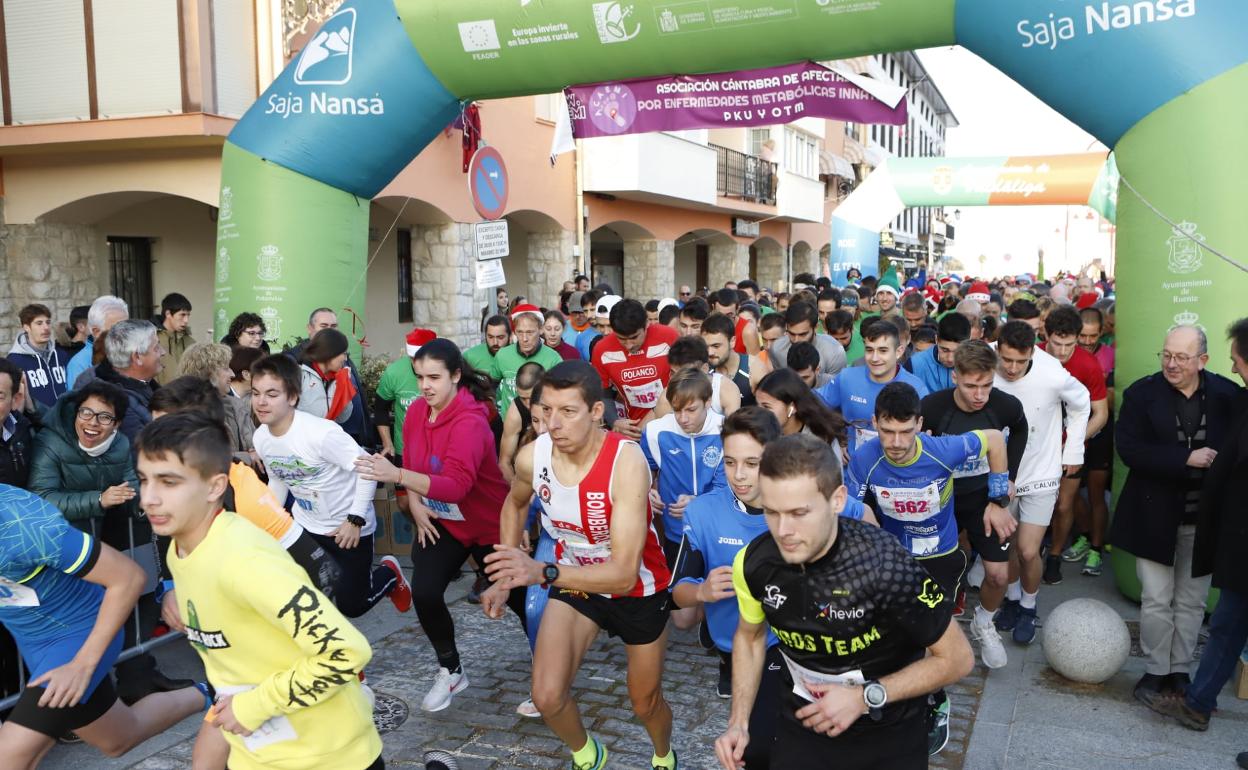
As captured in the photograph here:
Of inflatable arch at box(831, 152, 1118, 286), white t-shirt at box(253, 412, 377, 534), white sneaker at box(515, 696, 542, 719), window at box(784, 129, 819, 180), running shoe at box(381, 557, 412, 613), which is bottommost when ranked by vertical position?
white sneaker at box(515, 696, 542, 719)

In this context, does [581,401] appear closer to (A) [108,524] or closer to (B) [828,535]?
(B) [828,535]

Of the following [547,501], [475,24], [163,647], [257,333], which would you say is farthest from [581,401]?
[475,24]

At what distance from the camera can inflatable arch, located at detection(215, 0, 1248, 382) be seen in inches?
224

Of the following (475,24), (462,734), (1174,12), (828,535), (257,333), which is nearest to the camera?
(828,535)

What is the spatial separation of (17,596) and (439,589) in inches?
75.5

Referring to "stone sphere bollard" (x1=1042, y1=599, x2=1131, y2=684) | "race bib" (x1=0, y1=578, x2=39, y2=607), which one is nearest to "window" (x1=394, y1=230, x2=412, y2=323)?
"stone sphere bollard" (x1=1042, y1=599, x2=1131, y2=684)

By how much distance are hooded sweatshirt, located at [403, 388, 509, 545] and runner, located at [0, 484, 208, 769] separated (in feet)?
5.09

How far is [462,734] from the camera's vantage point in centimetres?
461

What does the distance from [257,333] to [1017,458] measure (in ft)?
17.5

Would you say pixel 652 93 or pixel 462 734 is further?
pixel 652 93

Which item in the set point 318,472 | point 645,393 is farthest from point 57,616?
point 645,393

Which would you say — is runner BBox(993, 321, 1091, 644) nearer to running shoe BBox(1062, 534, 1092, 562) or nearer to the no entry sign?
running shoe BBox(1062, 534, 1092, 562)

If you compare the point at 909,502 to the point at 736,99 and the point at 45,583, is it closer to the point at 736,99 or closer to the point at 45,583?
the point at 45,583

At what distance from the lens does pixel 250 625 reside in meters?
2.65
